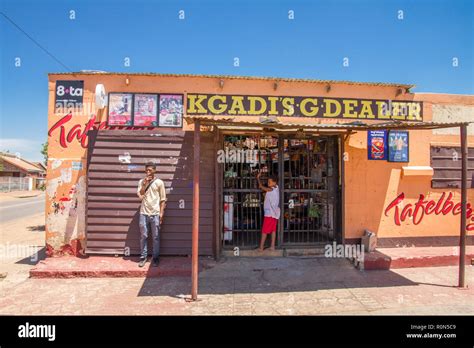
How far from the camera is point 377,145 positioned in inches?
297

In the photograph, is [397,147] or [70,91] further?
[397,147]

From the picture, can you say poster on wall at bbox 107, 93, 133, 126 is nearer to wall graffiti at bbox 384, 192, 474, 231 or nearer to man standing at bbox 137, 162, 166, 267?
man standing at bbox 137, 162, 166, 267

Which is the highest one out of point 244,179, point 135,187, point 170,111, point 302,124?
point 170,111

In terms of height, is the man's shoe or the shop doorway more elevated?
the shop doorway

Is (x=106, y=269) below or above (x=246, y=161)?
below

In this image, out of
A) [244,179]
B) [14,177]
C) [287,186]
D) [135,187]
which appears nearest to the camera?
[135,187]

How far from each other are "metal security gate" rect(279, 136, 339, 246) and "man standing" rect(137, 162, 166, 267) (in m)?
2.98

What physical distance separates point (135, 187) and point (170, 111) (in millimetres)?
1906

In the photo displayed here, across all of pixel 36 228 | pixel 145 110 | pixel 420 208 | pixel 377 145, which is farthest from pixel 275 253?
pixel 36 228

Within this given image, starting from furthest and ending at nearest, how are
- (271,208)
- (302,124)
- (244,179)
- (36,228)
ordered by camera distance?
1. (36,228)
2. (244,179)
3. (271,208)
4. (302,124)

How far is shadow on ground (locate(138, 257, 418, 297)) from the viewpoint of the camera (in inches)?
214

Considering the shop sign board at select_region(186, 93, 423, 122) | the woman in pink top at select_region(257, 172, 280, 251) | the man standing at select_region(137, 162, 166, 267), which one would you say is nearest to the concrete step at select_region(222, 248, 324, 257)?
the woman in pink top at select_region(257, 172, 280, 251)

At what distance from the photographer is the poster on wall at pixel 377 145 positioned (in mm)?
7527

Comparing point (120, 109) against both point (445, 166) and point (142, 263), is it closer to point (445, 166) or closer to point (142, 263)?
point (142, 263)
